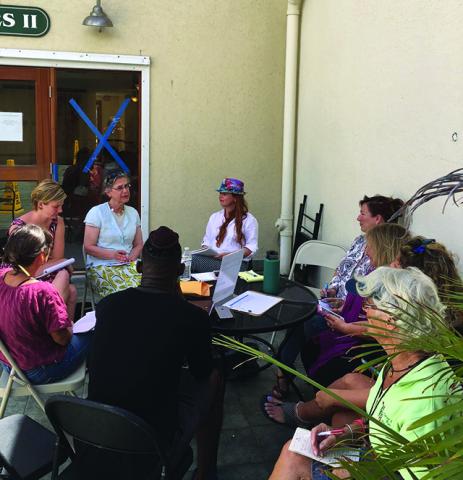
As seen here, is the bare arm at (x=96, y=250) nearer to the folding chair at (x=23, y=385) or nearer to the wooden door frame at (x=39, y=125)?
the folding chair at (x=23, y=385)

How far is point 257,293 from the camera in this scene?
3.31 meters

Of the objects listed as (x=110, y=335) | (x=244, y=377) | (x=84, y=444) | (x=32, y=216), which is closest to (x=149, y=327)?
(x=110, y=335)

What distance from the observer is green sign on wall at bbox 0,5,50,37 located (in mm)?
5266

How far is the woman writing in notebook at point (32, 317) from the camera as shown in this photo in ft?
8.20

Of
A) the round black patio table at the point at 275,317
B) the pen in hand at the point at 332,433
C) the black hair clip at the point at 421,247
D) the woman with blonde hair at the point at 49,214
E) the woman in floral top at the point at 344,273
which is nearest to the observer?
the pen in hand at the point at 332,433

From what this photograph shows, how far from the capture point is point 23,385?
2650mm

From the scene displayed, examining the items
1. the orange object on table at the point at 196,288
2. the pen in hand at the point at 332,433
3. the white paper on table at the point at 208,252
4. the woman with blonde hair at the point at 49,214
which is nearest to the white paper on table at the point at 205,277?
the orange object on table at the point at 196,288

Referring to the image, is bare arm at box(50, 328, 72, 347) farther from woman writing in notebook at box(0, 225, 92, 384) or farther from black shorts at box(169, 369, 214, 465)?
black shorts at box(169, 369, 214, 465)

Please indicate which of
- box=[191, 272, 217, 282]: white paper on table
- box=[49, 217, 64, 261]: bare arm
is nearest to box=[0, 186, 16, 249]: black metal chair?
box=[49, 217, 64, 261]: bare arm

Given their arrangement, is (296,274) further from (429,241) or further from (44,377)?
(44,377)

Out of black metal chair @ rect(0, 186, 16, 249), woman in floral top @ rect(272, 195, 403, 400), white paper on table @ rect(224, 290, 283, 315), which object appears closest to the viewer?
white paper on table @ rect(224, 290, 283, 315)

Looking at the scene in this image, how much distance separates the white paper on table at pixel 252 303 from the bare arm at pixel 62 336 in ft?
2.86

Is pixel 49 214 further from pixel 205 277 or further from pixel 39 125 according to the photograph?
pixel 39 125

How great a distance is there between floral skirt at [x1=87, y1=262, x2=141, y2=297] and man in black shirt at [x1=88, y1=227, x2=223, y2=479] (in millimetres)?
1717
